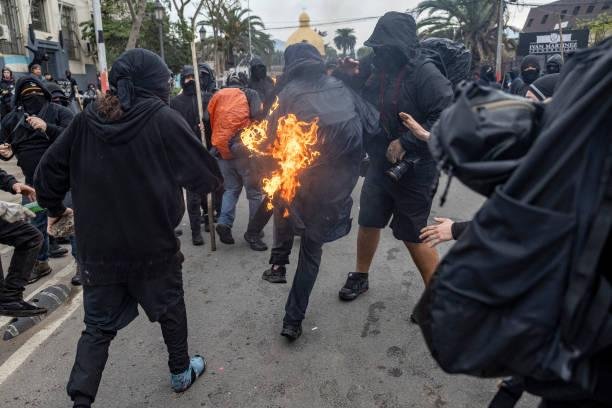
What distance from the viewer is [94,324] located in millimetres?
2629

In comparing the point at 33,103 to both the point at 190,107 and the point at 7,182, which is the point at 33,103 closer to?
the point at 7,182

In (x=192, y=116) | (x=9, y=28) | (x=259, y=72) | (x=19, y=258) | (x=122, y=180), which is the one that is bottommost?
(x=19, y=258)

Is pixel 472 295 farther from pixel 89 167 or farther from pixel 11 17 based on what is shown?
pixel 11 17

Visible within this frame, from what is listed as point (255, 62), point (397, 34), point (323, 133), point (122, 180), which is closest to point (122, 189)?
point (122, 180)

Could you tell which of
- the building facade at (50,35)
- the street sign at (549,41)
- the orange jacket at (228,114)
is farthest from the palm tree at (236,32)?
the orange jacket at (228,114)

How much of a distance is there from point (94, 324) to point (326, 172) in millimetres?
1698

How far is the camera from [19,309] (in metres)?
3.77

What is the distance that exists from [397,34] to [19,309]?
3557 mm

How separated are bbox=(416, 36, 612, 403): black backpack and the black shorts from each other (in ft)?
7.49

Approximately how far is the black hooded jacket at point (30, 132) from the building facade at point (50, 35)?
40.5ft

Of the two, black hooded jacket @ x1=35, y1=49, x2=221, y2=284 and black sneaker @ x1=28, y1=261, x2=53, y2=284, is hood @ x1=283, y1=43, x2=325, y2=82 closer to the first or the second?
black hooded jacket @ x1=35, y1=49, x2=221, y2=284

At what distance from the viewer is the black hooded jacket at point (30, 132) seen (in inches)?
181

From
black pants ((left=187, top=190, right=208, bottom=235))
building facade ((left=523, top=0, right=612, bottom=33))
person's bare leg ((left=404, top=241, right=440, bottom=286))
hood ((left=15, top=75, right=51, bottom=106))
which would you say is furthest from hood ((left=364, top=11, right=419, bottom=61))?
building facade ((left=523, top=0, right=612, bottom=33))

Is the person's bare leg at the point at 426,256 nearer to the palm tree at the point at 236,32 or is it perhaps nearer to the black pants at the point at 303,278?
the black pants at the point at 303,278
